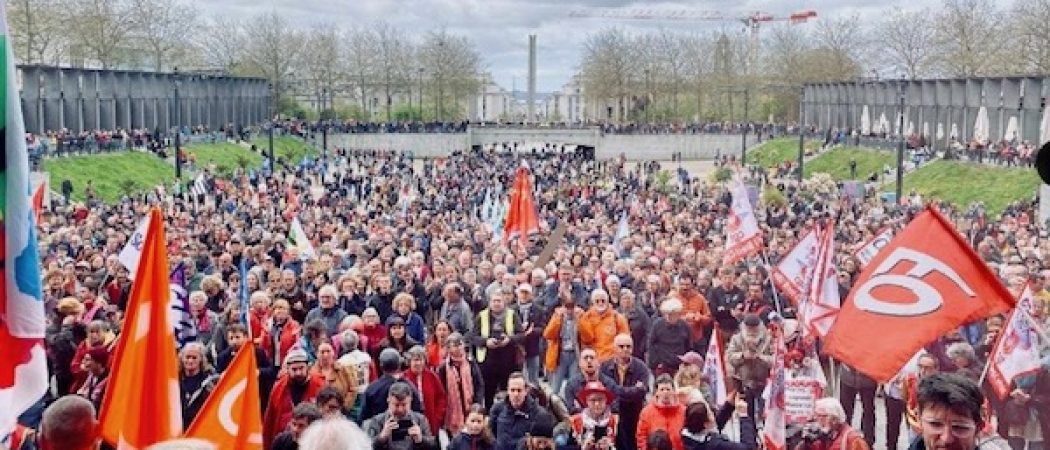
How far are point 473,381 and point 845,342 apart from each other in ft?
11.3

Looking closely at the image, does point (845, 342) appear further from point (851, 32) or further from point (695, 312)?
point (851, 32)

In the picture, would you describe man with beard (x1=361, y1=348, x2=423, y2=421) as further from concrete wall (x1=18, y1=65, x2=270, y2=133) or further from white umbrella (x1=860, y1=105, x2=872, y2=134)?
white umbrella (x1=860, y1=105, x2=872, y2=134)

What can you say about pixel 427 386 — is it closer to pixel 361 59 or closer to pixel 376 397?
pixel 376 397

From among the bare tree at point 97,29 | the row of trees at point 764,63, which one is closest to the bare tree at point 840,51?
the row of trees at point 764,63

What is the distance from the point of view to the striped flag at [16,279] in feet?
13.2

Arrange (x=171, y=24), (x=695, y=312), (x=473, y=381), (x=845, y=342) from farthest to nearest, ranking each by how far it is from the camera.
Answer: (x=171, y=24) → (x=695, y=312) → (x=473, y=381) → (x=845, y=342)

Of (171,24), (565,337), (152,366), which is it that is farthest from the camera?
(171,24)

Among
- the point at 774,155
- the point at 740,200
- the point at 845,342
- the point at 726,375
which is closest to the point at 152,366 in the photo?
the point at 845,342

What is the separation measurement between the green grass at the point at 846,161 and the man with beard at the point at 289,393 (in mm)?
47041

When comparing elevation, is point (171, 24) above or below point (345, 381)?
above

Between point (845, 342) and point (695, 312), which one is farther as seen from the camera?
point (695, 312)

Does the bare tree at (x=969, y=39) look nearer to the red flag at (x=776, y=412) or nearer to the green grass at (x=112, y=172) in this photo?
the green grass at (x=112, y=172)

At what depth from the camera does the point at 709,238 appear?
23.5 metres

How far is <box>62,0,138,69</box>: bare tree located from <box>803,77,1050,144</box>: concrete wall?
4436 cm
